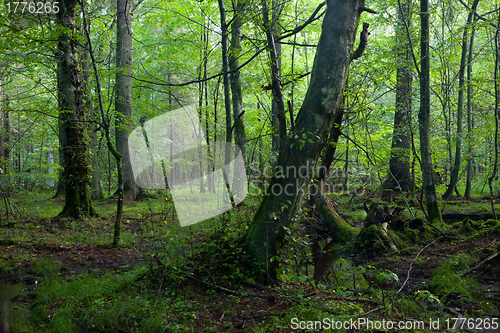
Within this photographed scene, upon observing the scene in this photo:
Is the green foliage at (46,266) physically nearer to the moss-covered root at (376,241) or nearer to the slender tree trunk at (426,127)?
the moss-covered root at (376,241)

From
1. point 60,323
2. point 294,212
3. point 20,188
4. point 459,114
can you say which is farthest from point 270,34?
point 459,114

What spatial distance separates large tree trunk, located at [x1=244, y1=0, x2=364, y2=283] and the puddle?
286cm

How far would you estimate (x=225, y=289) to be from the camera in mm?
3736

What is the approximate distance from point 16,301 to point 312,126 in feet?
15.4

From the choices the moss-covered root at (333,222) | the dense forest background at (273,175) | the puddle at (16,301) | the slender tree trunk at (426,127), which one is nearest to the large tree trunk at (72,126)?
the dense forest background at (273,175)

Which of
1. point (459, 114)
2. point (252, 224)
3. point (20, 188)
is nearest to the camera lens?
point (252, 224)

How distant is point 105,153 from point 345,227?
16.5 meters

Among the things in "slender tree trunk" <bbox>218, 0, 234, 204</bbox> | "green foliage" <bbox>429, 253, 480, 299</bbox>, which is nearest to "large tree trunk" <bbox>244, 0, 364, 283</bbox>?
"slender tree trunk" <bbox>218, 0, 234, 204</bbox>

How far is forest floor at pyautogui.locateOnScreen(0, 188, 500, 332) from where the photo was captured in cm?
322

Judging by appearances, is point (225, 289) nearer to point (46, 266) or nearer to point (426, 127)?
point (46, 266)

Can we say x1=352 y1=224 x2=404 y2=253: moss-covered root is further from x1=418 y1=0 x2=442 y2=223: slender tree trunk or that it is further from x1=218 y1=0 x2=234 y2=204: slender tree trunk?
x1=218 y1=0 x2=234 y2=204: slender tree trunk

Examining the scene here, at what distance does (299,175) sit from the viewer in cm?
399

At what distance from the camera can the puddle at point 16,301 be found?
349cm

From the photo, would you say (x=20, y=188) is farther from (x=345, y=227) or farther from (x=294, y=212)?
(x=345, y=227)
